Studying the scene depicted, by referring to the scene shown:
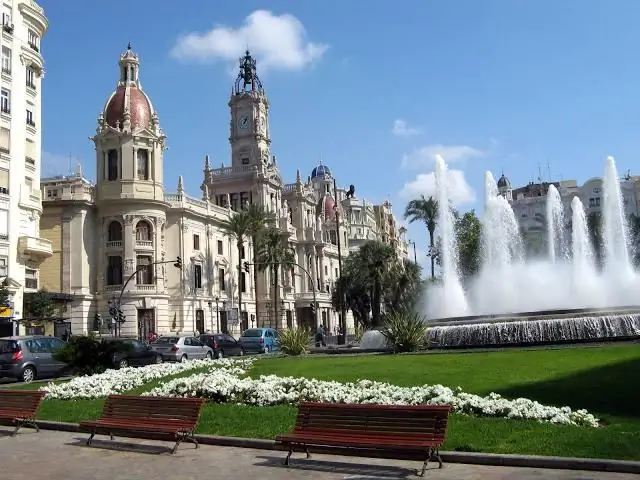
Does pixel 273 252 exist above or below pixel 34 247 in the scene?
above

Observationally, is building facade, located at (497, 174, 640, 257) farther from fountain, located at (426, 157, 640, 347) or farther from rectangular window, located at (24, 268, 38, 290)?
rectangular window, located at (24, 268, 38, 290)

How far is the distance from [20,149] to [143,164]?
14067 mm

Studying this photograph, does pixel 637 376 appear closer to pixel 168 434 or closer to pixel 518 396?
pixel 518 396

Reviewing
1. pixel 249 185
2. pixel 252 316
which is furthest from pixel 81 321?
pixel 249 185

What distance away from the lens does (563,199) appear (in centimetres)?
11394

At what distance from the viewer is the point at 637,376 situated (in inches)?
558

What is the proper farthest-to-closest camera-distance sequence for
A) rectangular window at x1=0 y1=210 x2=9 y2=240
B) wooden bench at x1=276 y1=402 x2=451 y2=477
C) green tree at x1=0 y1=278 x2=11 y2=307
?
rectangular window at x1=0 y1=210 x2=9 y2=240 → green tree at x1=0 y1=278 x2=11 y2=307 → wooden bench at x1=276 y1=402 x2=451 y2=477

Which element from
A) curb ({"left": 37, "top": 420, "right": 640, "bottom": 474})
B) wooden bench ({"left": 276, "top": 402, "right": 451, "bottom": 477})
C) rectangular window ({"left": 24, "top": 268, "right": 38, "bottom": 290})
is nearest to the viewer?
curb ({"left": 37, "top": 420, "right": 640, "bottom": 474})

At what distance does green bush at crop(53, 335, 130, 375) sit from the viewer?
2180 cm

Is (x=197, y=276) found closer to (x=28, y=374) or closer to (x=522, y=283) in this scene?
(x=522, y=283)

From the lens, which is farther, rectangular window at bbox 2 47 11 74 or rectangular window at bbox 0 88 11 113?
rectangular window at bbox 2 47 11 74

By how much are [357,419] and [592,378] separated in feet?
23.1

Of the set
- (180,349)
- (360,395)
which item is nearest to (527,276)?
(180,349)

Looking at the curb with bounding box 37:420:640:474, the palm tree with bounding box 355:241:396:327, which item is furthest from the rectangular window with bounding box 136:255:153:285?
the curb with bounding box 37:420:640:474
